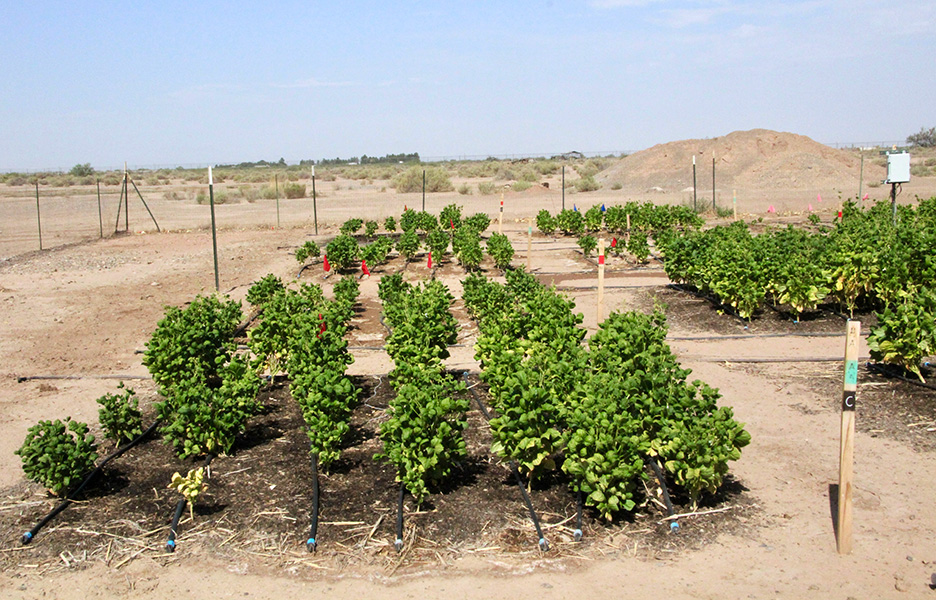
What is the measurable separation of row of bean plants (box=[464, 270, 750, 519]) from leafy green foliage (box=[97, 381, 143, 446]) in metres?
3.03

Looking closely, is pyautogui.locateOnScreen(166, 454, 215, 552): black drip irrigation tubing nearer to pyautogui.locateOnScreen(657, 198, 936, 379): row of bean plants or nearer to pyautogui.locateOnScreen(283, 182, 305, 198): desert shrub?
pyautogui.locateOnScreen(657, 198, 936, 379): row of bean plants

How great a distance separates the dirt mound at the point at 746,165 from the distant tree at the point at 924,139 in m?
43.6

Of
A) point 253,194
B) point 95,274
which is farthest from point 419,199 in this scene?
point 95,274

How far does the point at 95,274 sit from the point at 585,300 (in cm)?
998

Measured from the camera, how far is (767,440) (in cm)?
666

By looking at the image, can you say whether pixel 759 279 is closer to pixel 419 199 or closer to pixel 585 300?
pixel 585 300

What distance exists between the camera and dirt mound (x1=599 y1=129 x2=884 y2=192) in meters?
40.7

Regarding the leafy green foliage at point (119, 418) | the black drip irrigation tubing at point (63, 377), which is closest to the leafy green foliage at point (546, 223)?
the black drip irrigation tubing at point (63, 377)

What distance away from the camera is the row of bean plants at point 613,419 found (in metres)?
5.06

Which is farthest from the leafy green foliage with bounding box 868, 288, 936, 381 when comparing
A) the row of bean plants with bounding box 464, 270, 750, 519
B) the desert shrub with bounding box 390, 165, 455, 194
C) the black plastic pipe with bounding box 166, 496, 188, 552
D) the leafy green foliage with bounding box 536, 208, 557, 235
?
the desert shrub with bounding box 390, 165, 455, 194

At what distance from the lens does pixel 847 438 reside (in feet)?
15.1

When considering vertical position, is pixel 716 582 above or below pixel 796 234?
below

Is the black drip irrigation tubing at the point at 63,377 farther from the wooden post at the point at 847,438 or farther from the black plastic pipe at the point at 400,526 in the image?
the wooden post at the point at 847,438

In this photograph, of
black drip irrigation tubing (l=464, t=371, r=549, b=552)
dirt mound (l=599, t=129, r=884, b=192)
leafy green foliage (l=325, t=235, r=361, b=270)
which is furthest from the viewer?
dirt mound (l=599, t=129, r=884, b=192)
